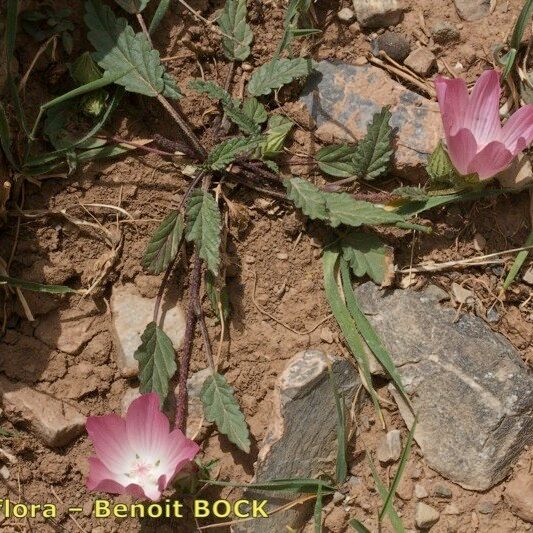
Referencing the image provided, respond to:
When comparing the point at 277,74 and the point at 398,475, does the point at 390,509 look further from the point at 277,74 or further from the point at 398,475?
the point at 277,74

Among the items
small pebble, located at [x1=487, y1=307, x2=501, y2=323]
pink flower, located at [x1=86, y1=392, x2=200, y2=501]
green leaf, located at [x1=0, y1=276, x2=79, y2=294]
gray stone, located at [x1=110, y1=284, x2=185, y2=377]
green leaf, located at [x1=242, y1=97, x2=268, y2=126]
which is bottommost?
pink flower, located at [x1=86, y1=392, x2=200, y2=501]

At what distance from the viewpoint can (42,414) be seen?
9.42ft

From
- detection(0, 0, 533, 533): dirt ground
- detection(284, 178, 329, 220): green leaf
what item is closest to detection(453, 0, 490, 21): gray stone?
detection(0, 0, 533, 533): dirt ground

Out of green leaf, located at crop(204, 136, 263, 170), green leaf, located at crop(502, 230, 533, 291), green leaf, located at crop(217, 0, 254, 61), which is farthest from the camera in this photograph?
green leaf, located at crop(217, 0, 254, 61)

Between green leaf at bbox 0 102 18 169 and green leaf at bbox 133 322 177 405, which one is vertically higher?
green leaf at bbox 0 102 18 169

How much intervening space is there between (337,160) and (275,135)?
0.25m

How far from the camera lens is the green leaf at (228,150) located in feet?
9.59

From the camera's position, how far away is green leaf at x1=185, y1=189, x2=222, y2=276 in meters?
2.88

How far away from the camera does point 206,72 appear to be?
325cm

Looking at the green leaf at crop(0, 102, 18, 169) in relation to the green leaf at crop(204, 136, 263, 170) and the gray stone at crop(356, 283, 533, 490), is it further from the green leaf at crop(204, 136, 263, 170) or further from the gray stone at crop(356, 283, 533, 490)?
the gray stone at crop(356, 283, 533, 490)

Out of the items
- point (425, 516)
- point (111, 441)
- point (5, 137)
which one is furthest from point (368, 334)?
point (5, 137)

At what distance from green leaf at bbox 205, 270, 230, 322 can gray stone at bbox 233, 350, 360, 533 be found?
308 mm

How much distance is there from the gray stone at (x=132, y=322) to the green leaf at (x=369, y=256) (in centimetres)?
65

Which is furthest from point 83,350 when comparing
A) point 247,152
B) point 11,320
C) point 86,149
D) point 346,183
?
point 346,183
